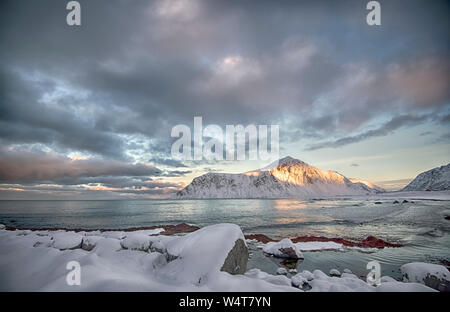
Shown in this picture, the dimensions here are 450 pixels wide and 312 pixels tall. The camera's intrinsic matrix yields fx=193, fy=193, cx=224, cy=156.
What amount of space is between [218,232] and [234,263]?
5.11 feet

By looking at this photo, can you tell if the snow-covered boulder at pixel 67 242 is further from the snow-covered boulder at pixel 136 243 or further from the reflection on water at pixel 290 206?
the reflection on water at pixel 290 206

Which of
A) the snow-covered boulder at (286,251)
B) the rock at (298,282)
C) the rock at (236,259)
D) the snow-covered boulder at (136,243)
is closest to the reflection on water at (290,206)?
the snow-covered boulder at (286,251)

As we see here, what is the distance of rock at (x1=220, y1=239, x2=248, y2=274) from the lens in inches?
316

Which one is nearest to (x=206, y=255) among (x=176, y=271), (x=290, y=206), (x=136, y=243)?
(x=176, y=271)

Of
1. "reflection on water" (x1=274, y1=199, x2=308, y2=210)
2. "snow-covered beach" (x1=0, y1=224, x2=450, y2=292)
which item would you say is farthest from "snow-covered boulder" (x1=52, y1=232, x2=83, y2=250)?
"reflection on water" (x1=274, y1=199, x2=308, y2=210)

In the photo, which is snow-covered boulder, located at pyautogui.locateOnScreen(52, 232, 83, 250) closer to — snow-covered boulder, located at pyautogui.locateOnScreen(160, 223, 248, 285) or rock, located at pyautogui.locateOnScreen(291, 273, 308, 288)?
snow-covered boulder, located at pyautogui.locateOnScreen(160, 223, 248, 285)

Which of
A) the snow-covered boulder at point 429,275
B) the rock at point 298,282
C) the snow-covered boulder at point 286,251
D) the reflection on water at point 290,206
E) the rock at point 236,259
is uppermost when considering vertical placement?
the rock at point 236,259

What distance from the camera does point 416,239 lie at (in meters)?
19.5

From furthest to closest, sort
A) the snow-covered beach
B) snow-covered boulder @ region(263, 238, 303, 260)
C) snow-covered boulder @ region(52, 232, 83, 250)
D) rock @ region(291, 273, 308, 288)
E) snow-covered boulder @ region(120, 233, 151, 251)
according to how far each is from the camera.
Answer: snow-covered boulder @ region(263, 238, 303, 260) < snow-covered boulder @ region(52, 232, 83, 250) < snow-covered boulder @ region(120, 233, 151, 251) < rock @ region(291, 273, 308, 288) < the snow-covered beach

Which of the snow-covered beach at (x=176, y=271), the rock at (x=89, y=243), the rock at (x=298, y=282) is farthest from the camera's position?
the rock at (x=89, y=243)

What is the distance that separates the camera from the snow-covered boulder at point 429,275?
26.4 feet

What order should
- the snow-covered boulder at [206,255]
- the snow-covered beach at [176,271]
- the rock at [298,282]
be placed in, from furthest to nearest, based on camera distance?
1. the rock at [298,282]
2. the snow-covered boulder at [206,255]
3. the snow-covered beach at [176,271]

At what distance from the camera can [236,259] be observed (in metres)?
8.73
